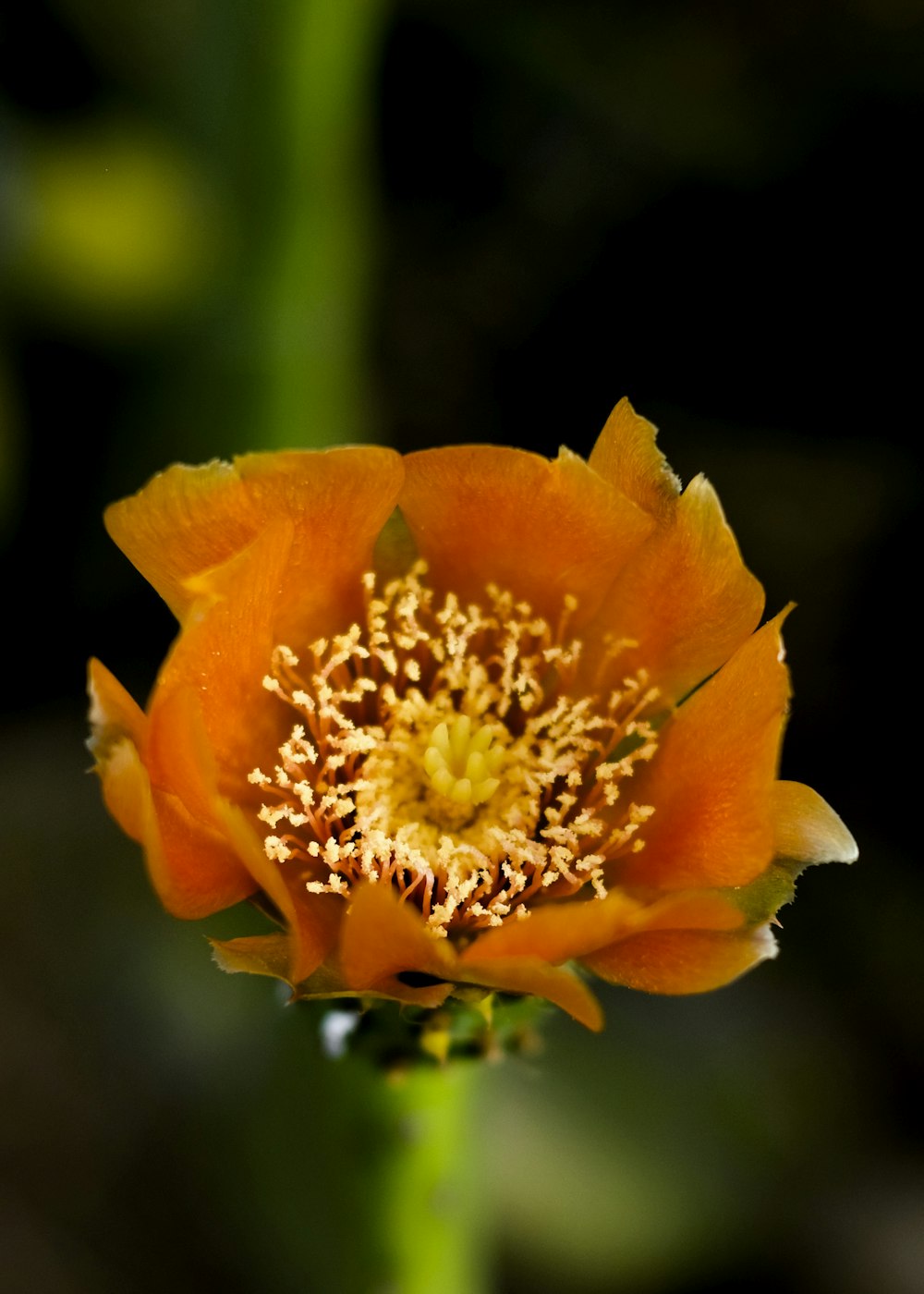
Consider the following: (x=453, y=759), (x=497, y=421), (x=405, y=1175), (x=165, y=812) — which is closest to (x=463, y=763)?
(x=453, y=759)

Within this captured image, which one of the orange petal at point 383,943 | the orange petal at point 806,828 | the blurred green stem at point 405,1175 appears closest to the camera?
the orange petal at point 383,943

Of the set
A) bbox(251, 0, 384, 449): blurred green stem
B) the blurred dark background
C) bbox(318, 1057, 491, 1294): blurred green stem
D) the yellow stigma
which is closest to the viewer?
the yellow stigma

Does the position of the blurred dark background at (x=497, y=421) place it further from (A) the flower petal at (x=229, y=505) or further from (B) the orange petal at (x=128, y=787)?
(B) the orange petal at (x=128, y=787)

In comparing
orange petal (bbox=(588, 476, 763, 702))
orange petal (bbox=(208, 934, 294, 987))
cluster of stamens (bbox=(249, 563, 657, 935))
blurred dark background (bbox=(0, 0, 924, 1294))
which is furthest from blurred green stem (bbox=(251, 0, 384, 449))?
orange petal (bbox=(208, 934, 294, 987))

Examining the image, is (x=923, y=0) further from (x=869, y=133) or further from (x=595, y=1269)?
(x=595, y=1269)

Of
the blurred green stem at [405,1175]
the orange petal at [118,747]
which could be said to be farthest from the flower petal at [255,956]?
the blurred green stem at [405,1175]

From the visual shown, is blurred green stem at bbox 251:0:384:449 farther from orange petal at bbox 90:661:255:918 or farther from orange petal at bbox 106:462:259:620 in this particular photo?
orange petal at bbox 90:661:255:918
